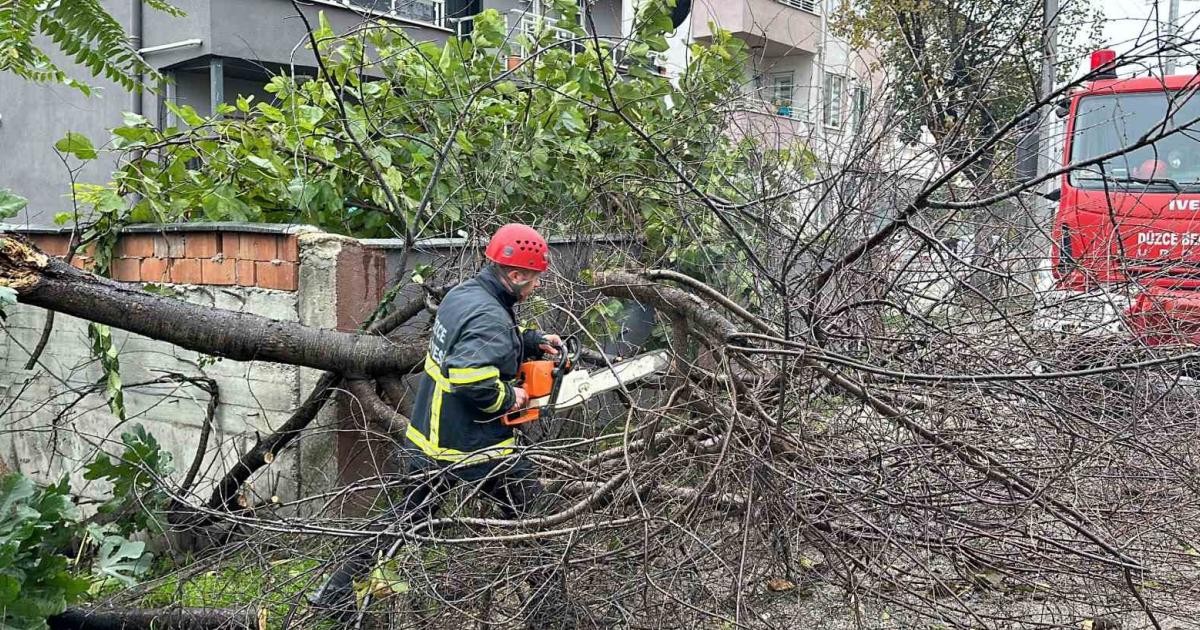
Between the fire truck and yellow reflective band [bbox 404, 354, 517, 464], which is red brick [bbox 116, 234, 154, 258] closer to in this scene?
yellow reflective band [bbox 404, 354, 517, 464]

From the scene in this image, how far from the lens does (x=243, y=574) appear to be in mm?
3607

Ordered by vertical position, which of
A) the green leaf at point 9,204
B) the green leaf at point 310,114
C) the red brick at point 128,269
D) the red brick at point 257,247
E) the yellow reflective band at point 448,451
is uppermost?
the green leaf at point 310,114

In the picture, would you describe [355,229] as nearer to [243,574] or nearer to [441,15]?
[243,574]

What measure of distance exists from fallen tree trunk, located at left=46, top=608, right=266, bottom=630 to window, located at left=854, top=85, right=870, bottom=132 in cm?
336

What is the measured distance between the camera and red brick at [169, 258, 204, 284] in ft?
16.2

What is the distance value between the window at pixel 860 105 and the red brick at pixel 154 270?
141 inches

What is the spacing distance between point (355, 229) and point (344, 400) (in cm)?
127

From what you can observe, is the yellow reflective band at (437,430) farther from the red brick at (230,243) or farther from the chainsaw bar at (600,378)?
the red brick at (230,243)

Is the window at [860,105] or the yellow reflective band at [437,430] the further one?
the window at [860,105]

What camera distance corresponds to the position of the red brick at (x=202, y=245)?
484 centimetres

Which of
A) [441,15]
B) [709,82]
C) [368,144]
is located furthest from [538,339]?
[441,15]

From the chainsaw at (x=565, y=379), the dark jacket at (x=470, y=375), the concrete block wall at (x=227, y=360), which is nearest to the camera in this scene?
the dark jacket at (x=470, y=375)

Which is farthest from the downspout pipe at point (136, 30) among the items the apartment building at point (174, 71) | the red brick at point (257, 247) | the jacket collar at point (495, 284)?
the jacket collar at point (495, 284)

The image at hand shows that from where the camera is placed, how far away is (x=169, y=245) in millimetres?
5039
